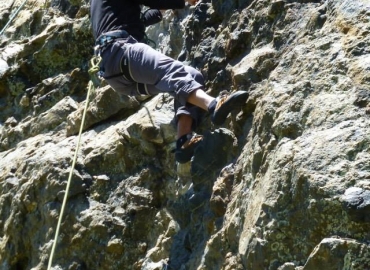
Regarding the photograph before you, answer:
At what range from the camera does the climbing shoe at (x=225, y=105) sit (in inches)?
269

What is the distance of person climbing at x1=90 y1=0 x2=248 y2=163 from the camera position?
7138 millimetres

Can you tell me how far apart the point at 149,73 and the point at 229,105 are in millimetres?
1048

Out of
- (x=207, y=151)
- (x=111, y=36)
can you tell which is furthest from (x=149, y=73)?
(x=207, y=151)

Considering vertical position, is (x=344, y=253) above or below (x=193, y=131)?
below

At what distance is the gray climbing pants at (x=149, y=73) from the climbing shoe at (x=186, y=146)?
0.82ft

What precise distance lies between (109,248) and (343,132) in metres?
3.41

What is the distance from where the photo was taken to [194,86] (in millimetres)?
7145

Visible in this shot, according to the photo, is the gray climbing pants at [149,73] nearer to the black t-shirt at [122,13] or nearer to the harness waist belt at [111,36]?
the harness waist belt at [111,36]

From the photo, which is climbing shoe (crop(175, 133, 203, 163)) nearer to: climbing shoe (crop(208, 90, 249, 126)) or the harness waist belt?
climbing shoe (crop(208, 90, 249, 126))

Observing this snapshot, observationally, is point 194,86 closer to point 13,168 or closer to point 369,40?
point 369,40

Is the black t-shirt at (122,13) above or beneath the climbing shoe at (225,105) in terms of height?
above

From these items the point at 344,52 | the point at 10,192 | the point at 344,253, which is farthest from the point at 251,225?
the point at 10,192

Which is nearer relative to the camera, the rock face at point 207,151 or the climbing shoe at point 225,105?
the rock face at point 207,151

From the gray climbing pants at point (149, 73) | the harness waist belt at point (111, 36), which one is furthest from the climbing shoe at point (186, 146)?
the harness waist belt at point (111, 36)
